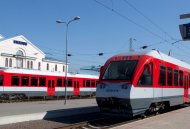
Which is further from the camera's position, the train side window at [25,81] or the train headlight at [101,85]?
the train side window at [25,81]

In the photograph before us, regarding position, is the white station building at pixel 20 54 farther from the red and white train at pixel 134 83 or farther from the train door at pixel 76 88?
the red and white train at pixel 134 83

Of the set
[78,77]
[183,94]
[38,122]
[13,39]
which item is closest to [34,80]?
[78,77]

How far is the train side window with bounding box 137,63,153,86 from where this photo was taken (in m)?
14.9

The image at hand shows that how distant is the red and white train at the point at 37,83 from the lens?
31.7 meters

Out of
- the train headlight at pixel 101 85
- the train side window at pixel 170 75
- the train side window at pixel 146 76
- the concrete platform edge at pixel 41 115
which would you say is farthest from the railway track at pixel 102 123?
the train side window at pixel 170 75

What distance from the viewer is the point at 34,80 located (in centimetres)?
3447

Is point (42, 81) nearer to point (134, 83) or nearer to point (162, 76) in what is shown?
point (162, 76)

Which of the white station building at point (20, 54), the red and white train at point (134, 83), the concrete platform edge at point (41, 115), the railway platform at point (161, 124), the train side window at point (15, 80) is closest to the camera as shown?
the railway platform at point (161, 124)

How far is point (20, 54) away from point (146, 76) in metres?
52.9

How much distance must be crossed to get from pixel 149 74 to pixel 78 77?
27.3 metres

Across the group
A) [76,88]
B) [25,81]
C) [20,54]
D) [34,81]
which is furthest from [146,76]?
[20,54]

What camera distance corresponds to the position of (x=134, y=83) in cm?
1442

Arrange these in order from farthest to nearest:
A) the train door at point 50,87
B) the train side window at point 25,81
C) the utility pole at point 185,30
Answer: the train door at point 50,87 < the train side window at point 25,81 < the utility pole at point 185,30

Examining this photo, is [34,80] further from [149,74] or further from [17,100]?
[149,74]
